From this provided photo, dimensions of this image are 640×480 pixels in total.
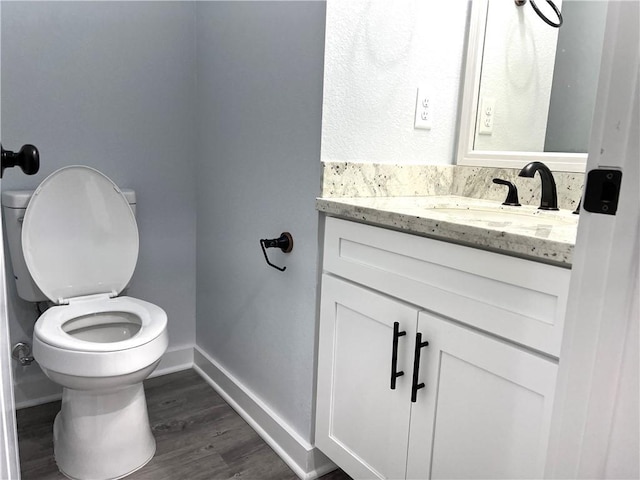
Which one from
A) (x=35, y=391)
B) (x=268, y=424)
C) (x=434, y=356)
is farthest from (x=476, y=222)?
(x=35, y=391)

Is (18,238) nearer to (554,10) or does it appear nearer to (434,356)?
(434,356)

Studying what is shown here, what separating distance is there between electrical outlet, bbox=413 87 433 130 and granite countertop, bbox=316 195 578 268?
0.24 m

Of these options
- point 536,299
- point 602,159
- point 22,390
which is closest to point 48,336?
point 22,390

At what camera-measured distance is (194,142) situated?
6.57ft

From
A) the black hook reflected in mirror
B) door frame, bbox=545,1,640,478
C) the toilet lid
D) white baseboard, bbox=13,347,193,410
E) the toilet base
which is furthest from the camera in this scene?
white baseboard, bbox=13,347,193,410

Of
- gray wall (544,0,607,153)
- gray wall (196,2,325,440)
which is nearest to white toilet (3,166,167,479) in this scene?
gray wall (196,2,325,440)

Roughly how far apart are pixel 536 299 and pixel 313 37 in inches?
35.5

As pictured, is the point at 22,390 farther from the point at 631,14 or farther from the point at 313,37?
the point at 631,14

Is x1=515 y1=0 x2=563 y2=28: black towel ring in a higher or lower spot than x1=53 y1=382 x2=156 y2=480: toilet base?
higher

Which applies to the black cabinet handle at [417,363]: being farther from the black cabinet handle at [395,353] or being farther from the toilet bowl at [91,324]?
the toilet bowl at [91,324]

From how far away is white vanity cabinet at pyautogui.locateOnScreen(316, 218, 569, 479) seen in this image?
2.78 ft

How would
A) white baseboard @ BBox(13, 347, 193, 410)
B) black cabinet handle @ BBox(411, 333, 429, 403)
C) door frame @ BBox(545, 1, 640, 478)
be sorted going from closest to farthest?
door frame @ BBox(545, 1, 640, 478) < black cabinet handle @ BBox(411, 333, 429, 403) < white baseboard @ BBox(13, 347, 193, 410)

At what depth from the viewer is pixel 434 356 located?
1.03 metres

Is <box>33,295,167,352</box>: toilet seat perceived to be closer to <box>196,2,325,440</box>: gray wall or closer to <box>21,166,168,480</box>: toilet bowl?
<box>21,166,168,480</box>: toilet bowl
